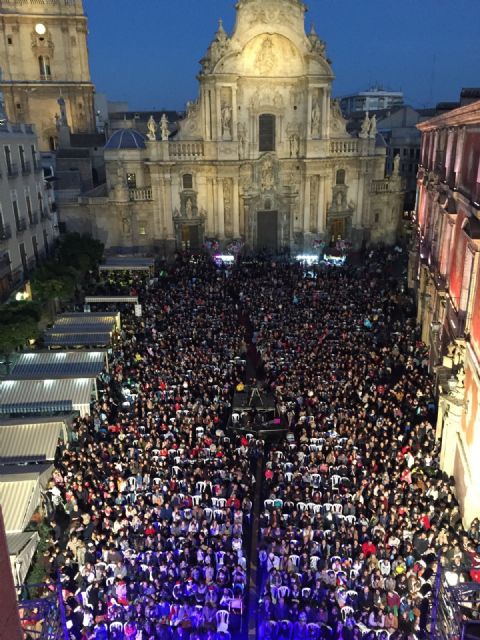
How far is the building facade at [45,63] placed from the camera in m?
47.1

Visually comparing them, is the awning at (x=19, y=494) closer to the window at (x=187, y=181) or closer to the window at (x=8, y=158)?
the window at (x=8, y=158)

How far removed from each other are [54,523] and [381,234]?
39.6 meters

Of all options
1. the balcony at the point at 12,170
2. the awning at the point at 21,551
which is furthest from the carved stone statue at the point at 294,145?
the awning at the point at 21,551

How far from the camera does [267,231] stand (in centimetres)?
4653

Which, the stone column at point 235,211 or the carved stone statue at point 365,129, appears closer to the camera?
the stone column at point 235,211

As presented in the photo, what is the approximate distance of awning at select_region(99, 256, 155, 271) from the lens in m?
36.1

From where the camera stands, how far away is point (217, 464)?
17062 millimetres

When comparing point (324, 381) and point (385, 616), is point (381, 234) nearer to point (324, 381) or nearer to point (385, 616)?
point (324, 381)

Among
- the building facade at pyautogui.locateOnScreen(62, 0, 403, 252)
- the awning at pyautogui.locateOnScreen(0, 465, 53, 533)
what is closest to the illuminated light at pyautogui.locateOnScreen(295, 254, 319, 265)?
the building facade at pyautogui.locateOnScreen(62, 0, 403, 252)

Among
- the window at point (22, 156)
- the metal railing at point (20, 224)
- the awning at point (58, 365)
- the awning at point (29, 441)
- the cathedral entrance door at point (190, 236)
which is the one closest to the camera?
the awning at point (29, 441)

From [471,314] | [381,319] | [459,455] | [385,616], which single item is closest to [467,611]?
[385,616]

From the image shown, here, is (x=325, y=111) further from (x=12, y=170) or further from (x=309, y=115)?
(x=12, y=170)

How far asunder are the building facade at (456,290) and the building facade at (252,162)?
16.7 metres

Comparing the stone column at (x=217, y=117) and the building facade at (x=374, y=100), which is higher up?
the building facade at (x=374, y=100)
